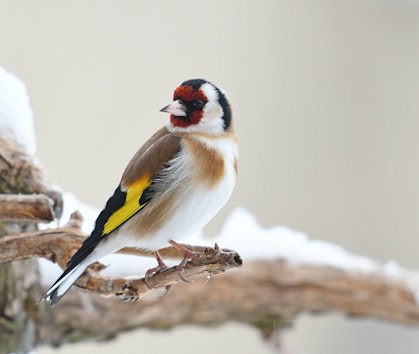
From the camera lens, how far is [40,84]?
1749mm

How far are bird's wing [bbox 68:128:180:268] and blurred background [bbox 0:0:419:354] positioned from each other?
1.56ft

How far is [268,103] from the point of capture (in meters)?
2.17

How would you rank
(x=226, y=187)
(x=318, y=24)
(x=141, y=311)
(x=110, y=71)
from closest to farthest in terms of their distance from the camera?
(x=226, y=187) → (x=141, y=311) → (x=110, y=71) → (x=318, y=24)

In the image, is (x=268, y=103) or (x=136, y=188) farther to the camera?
(x=268, y=103)

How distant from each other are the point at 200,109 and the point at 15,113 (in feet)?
1.30

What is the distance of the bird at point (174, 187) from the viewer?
102 cm

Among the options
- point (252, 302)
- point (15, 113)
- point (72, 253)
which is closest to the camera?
point (72, 253)

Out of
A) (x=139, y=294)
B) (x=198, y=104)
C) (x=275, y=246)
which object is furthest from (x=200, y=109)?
→ (x=275, y=246)

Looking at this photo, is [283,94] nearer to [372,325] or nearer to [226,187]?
[372,325]

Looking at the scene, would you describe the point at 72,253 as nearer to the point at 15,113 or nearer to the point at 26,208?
the point at 26,208

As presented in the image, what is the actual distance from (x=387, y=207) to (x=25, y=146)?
1799mm

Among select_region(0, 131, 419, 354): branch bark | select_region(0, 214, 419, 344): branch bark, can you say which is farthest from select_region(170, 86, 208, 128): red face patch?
select_region(0, 214, 419, 344): branch bark

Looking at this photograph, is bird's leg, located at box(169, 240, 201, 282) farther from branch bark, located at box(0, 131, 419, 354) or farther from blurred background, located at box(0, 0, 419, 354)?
blurred background, located at box(0, 0, 419, 354)

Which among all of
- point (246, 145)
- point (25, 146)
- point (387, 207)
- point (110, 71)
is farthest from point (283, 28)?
point (25, 146)
